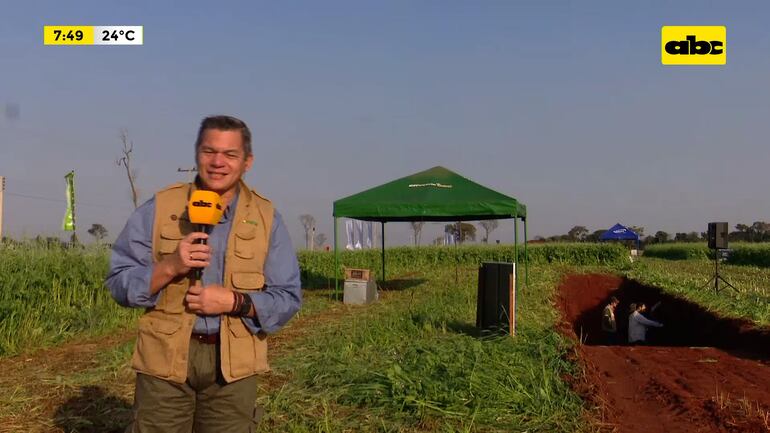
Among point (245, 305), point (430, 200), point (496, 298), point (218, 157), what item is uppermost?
point (430, 200)

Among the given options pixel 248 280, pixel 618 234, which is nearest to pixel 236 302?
pixel 248 280

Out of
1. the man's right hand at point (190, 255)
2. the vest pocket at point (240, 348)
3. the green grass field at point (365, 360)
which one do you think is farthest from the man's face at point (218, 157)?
the green grass field at point (365, 360)

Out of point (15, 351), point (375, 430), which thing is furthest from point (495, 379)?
point (15, 351)

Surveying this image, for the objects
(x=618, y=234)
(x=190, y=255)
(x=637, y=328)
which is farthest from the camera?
(x=618, y=234)

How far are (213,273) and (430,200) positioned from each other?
10725 mm

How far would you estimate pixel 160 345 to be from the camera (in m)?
2.16

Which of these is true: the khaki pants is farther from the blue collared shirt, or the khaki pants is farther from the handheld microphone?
the handheld microphone

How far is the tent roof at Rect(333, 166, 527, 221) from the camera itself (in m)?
12.6

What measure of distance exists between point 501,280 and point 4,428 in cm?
527

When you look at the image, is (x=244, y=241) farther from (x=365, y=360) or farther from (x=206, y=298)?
(x=365, y=360)

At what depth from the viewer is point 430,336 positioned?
7.21 m

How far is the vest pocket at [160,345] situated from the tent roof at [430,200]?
34.6 ft

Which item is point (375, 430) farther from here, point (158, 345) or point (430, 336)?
point (430, 336)

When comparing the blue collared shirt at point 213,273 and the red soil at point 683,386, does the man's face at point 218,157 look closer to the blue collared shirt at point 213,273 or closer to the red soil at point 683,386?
the blue collared shirt at point 213,273
